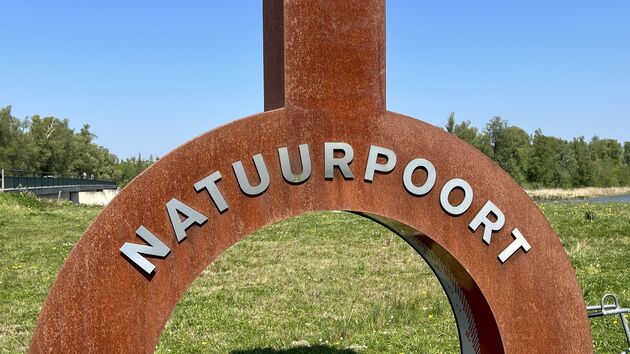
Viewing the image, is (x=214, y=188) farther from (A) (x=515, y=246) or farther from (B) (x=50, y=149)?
(B) (x=50, y=149)

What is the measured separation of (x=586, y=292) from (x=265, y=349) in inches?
175

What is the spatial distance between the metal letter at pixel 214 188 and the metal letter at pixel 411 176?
1189mm

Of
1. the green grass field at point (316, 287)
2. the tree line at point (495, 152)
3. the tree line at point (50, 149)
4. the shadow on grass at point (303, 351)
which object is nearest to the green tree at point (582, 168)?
the tree line at point (495, 152)

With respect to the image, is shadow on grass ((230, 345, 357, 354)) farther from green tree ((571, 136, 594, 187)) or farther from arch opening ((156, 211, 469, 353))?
green tree ((571, 136, 594, 187))

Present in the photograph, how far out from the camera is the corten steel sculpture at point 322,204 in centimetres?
418

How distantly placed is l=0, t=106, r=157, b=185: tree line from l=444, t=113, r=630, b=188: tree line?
1275 inches

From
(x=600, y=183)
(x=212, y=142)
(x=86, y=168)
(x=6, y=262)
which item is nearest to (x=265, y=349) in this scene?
(x=212, y=142)

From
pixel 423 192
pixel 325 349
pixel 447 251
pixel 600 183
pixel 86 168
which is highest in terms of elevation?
pixel 86 168

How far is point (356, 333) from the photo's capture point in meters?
8.70

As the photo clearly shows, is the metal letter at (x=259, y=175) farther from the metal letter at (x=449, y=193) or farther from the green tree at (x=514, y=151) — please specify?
the green tree at (x=514, y=151)

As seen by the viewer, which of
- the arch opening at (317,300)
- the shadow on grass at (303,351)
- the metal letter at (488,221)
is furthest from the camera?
the arch opening at (317,300)

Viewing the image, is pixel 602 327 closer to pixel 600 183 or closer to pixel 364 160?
pixel 364 160

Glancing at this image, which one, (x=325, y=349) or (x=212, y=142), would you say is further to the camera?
(x=325, y=349)

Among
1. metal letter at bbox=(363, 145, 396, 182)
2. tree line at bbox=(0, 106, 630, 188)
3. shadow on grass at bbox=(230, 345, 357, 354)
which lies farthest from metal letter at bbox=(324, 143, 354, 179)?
tree line at bbox=(0, 106, 630, 188)
